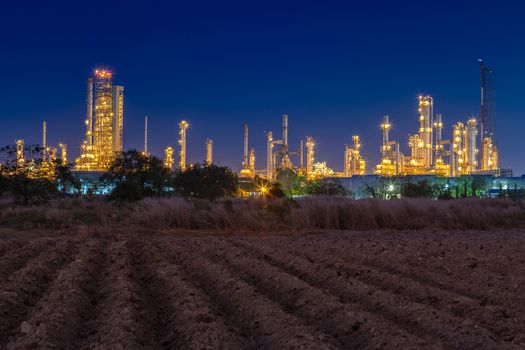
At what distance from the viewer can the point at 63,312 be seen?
8.03 metres

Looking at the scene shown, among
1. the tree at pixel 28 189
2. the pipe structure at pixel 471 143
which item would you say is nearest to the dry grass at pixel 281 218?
the tree at pixel 28 189

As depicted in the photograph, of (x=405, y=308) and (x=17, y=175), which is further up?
(x=17, y=175)

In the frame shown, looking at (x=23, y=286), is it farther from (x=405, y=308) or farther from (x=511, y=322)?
(x=511, y=322)

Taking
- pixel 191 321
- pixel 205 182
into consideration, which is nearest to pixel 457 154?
pixel 205 182

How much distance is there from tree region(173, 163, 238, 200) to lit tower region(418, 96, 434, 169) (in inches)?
1315

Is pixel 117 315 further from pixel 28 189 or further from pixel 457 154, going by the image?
pixel 457 154

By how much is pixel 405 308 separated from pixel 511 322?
1.32 metres

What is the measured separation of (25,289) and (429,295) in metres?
6.21

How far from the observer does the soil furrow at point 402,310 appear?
7082 mm

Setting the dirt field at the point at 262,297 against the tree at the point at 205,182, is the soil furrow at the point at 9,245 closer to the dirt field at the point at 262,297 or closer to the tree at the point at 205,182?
the dirt field at the point at 262,297

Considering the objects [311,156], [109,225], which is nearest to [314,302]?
[109,225]

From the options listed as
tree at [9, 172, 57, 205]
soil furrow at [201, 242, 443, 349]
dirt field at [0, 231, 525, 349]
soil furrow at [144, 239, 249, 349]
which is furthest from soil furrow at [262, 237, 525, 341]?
tree at [9, 172, 57, 205]

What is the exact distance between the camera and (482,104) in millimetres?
92812

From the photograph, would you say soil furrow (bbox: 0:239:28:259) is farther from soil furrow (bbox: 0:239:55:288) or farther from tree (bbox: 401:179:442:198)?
tree (bbox: 401:179:442:198)
